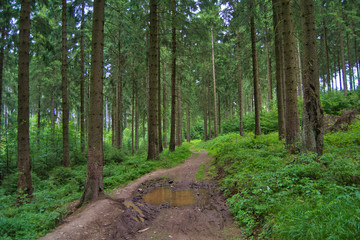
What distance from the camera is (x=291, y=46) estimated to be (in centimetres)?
779

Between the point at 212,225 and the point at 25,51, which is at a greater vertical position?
the point at 25,51

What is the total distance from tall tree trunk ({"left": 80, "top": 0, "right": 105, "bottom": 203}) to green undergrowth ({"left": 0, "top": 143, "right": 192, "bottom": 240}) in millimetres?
972

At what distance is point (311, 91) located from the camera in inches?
235

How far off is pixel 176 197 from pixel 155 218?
1.72 meters

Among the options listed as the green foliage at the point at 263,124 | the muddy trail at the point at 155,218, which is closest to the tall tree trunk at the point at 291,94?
the muddy trail at the point at 155,218

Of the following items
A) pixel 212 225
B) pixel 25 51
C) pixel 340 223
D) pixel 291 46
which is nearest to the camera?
pixel 340 223

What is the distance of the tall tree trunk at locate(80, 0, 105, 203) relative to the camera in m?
6.10

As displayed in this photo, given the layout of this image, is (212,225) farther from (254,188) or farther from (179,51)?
(179,51)

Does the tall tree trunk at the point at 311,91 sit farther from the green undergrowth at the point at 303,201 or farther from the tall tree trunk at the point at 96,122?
the tall tree trunk at the point at 96,122

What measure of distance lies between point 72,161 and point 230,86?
63.0ft

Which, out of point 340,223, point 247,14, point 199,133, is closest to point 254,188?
point 340,223

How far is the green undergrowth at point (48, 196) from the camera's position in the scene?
4.19 m

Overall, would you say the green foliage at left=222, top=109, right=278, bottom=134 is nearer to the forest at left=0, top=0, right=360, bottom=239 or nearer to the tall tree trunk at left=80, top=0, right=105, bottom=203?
the forest at left=0, top=0, right=360, bottom=239

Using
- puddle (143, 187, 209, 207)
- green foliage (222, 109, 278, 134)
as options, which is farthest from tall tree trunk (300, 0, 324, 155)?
green foliage (222, 109, 278, 134)
